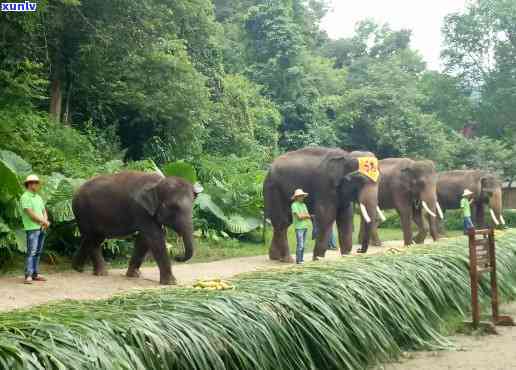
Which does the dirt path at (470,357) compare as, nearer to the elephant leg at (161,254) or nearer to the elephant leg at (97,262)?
the elephant leg at (161,254)

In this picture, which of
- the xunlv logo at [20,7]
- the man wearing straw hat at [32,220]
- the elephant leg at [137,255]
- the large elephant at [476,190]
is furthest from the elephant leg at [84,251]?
the large elephant at [476,190]

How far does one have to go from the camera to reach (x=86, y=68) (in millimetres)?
18000

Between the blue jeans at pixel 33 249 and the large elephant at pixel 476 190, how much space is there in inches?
590

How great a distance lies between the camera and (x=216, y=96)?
75.0 ft

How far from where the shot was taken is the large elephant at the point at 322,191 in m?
12.6

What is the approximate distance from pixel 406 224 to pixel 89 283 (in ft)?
26.6

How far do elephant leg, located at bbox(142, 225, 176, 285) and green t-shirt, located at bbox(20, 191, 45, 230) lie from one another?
4.81 ft

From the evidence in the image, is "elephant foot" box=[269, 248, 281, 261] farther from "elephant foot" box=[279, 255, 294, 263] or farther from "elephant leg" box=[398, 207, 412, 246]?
"elephant leg" box=[398, 207, 412, 246]

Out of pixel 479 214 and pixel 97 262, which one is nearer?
pixel 97 262

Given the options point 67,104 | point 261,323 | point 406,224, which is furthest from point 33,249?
point 67,104

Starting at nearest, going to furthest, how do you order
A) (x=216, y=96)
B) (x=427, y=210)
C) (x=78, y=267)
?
(x=78, y=267), (x=427, y=210), (x=216, y=96)

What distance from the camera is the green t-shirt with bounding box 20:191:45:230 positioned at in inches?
364

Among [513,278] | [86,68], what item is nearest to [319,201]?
[513,278]

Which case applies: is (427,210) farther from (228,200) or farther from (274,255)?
(228,200)
